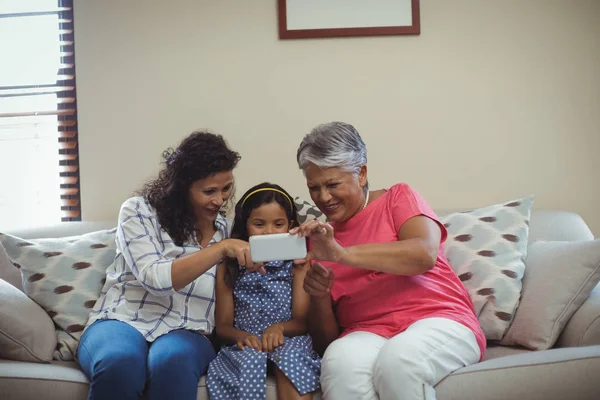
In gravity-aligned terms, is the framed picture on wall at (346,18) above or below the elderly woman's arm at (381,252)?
above

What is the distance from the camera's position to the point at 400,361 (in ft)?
5.02

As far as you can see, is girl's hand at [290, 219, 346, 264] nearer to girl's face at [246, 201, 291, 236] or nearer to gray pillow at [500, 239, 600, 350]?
girl's face at [246, 201, 291, 236]

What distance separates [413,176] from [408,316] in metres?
0.99

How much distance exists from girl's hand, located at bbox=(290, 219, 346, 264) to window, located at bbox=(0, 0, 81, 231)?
1506mm

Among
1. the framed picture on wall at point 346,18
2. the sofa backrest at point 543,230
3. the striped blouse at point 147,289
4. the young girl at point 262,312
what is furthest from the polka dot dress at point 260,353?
the framed picture on wall at point 346,18

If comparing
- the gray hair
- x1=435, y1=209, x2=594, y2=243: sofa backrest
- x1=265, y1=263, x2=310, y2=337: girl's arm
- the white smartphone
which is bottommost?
x1=265, y1=263, x2=310, y2=337: girl's arm

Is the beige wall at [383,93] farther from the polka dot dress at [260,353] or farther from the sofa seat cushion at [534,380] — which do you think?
the sofa seat cushion at [534,380]

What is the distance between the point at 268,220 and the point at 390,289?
Answer: 434 millimetres

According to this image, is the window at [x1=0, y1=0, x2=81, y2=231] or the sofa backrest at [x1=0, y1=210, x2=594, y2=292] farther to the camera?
the window at [x1=0, y1=0, x2=81, y2=231]

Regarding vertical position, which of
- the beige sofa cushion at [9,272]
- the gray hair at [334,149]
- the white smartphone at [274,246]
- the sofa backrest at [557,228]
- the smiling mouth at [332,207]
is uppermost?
the gray hair at [334,149]

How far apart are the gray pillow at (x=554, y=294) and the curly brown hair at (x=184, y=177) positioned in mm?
1012

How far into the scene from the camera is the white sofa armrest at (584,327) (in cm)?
175

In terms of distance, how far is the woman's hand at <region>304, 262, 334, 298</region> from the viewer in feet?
5.66

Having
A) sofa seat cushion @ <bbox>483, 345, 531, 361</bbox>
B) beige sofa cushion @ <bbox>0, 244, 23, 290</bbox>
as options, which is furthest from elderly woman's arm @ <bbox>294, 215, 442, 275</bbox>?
beige sofa cushion @ <bbox>0, 244, 23, 290</bbox>
